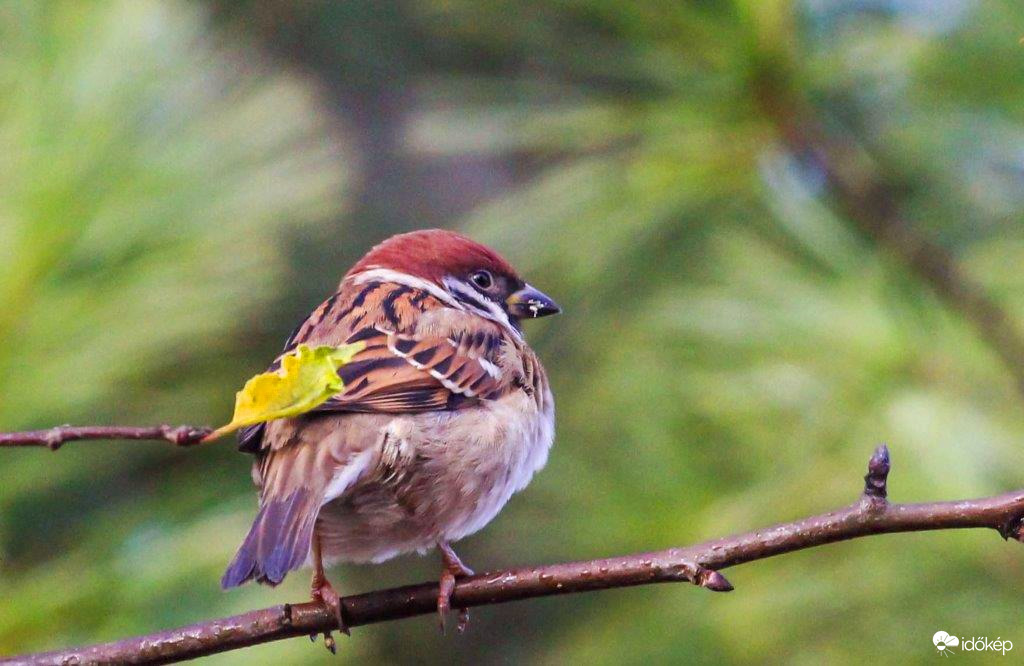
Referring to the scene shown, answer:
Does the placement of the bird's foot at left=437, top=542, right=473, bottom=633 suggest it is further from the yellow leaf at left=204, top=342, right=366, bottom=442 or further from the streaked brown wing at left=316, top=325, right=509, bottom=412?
the yellow leaf at left=204, top=342, right=366, bottom=442

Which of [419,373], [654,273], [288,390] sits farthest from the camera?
[654,273]

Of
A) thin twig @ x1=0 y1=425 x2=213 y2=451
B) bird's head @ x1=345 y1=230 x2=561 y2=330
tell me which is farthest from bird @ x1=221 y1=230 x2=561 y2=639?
thin twig @ x1=0 y1=425 x2=213 y2=451

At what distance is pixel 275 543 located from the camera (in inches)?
71.6

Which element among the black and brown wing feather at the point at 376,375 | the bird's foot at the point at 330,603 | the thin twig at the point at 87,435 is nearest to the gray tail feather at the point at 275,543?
the black and brown wing feather at the point at 376,375

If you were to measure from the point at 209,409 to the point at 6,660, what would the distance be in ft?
3.70

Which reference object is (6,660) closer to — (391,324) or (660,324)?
(391,324)

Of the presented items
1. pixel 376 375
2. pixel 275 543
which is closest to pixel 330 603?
pixel 275 543

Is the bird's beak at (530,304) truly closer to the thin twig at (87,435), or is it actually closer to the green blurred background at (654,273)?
the green blurred background at (654,273)

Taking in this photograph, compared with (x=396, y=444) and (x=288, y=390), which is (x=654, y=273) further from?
(x=288, y=390)

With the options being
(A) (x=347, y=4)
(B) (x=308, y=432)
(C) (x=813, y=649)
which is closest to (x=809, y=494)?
(C) (x=813, y=649)

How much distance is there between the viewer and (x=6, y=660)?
1.63 m

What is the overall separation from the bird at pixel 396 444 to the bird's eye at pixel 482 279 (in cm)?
15

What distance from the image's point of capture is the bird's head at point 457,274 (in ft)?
9.11

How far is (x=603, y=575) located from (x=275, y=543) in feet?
1.50
